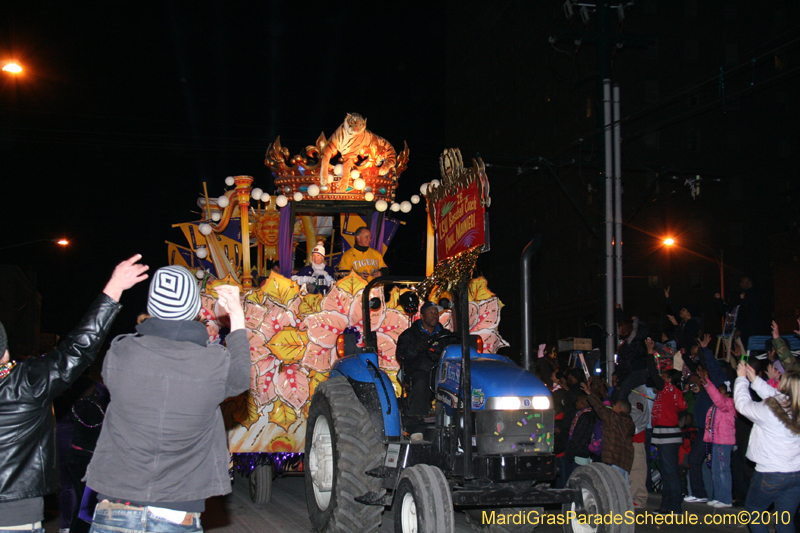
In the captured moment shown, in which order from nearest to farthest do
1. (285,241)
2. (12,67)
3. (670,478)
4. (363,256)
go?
(670,478) < (12,67) < (363,256) < (285,241)

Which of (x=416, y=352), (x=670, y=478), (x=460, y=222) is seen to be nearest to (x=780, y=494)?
(x=670, y=478)

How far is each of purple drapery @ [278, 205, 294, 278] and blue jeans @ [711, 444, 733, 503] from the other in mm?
5951

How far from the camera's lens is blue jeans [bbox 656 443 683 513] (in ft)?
25.6

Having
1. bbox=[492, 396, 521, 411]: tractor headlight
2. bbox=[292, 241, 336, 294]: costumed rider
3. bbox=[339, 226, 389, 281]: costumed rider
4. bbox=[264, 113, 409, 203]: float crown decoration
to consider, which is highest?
bbox=[264, 113, 409, 203]: float crown decoration

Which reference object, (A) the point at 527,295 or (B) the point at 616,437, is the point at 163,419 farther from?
(B) the point at 616,437

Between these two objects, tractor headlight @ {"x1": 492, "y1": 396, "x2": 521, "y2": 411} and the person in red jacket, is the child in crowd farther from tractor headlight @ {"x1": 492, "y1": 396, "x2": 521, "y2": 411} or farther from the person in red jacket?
tractor headlight @ {"x1": 492, "y1": 396, "x2": 521, "y2": 411}

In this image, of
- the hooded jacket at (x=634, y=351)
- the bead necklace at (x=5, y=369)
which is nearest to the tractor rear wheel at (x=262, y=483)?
the hooded jacket at (x=634, y=351)

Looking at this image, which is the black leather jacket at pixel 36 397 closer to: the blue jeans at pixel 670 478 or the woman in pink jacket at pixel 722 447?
the blue jeans at pixel 670 478

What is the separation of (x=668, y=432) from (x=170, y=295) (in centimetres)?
684

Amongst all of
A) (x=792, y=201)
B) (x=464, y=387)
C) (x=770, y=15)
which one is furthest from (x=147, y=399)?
(x=770, y=15)

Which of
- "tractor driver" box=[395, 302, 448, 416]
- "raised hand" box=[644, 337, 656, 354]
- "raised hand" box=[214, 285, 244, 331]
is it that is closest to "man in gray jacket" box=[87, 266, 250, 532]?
"raised hand" box=[214, 285, 244, 331]

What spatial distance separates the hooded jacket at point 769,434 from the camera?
5195mm

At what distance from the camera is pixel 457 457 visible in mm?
5219

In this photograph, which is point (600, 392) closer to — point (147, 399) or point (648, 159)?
point (147, 399)
